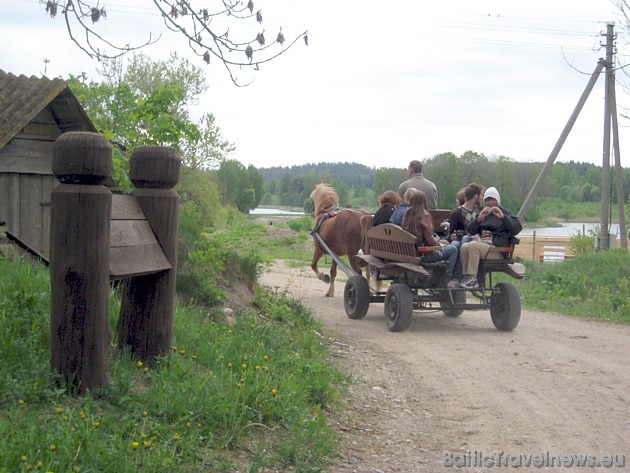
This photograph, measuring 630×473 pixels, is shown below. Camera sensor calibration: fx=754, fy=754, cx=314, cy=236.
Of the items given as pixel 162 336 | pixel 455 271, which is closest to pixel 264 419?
pixel 162 336

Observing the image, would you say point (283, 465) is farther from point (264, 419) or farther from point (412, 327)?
point (412, 327)

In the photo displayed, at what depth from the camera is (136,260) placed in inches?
179

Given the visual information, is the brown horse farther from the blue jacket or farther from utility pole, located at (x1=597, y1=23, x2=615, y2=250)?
utility pole, located at (x1=597, y1=23, x2=615, y2=250)

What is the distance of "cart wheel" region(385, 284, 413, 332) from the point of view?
9914 millimetres

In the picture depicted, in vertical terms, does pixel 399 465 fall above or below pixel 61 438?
below

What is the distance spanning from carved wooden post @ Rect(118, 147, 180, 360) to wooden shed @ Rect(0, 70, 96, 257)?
6823mm

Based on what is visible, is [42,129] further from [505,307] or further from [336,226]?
[505,307]

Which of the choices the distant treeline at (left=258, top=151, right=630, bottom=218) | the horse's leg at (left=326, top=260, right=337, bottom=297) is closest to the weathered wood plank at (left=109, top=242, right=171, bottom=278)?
the horse's leg at (left=326, top=260, right=337, bottom=297)

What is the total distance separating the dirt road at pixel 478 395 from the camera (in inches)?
199

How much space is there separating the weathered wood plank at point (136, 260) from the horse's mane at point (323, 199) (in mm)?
10161

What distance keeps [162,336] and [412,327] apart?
20.1 feet

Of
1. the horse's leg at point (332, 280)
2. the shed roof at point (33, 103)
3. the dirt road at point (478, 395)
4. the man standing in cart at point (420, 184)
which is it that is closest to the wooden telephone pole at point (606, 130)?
the horse's leg at point (332, 280)

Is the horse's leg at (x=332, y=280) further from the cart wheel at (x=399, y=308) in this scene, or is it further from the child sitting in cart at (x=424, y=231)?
the child sitting in cart at (x=424, y=231)

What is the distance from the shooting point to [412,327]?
10.5 metres
